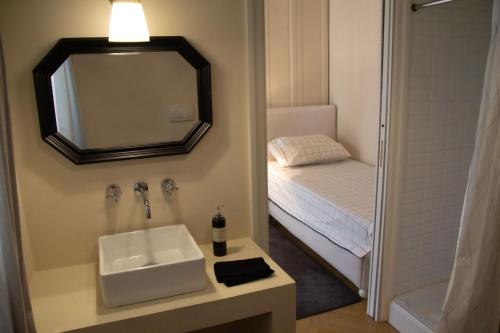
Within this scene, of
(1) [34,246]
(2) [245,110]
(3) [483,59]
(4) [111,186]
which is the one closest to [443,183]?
(3) [483,59]

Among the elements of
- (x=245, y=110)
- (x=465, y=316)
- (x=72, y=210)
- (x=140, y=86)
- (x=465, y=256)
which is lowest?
(x=465, y=316)

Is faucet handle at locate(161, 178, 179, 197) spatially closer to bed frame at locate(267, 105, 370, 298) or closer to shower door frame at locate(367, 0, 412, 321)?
shower door frame at locate(367, 0, 412, 321)

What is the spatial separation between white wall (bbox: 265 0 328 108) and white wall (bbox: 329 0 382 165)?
0.12 meters

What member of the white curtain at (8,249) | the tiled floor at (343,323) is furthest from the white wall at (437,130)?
the white curtain at (8,249)

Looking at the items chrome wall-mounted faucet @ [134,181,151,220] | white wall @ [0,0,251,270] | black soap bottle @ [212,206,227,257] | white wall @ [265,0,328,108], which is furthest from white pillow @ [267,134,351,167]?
chrome wall-mounted faucet @ [134,181,151,220]

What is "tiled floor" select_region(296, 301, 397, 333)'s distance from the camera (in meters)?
2.53

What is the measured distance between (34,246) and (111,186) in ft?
1.32

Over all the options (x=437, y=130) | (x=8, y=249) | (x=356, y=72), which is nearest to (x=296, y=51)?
(x=356, y=72)

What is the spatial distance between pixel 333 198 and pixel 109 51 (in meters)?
1.96

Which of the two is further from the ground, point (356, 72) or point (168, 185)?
point (356, 72)

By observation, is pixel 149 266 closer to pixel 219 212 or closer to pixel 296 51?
pixel 219 212

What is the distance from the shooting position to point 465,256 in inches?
64.6

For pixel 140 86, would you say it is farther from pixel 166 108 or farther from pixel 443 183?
pixel 443 183

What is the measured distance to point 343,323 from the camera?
260cm
